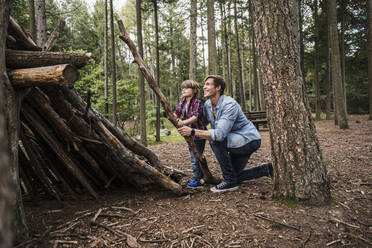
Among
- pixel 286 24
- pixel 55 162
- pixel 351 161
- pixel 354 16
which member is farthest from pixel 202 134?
pixel 354 16

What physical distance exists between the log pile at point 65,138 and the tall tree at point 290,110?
4.78 feet

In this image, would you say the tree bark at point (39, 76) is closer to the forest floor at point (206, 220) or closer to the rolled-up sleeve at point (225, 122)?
the forest floor at point (206, 220)

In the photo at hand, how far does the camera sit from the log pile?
2217mm

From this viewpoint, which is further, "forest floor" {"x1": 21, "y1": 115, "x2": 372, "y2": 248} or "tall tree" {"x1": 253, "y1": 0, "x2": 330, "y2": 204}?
"tall tree" {"x1": 253, "y1": 0, "x2": 330, "y2": 204}

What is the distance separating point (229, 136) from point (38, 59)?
2388 millimetres

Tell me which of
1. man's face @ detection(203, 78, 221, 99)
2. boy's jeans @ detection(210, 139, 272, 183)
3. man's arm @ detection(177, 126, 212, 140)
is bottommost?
boy's jeans @ detection(210, 139, 272, 183)

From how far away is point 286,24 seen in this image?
2.47 metres

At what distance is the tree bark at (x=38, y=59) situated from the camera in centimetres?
216

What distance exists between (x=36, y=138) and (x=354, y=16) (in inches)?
774

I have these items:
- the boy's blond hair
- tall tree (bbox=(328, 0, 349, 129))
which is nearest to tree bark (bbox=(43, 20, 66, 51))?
the boy's blond hair

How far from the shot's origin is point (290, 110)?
2477 millimetres

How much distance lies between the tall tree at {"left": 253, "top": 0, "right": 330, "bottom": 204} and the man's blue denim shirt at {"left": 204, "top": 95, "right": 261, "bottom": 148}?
21.0 inches

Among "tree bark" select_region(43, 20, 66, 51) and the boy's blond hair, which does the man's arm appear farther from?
"tree bark" select_region(43, 20, 66, 51)

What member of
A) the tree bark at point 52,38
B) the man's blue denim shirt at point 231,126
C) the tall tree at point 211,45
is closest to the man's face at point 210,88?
the man's blue denim shirt at point 231,126
